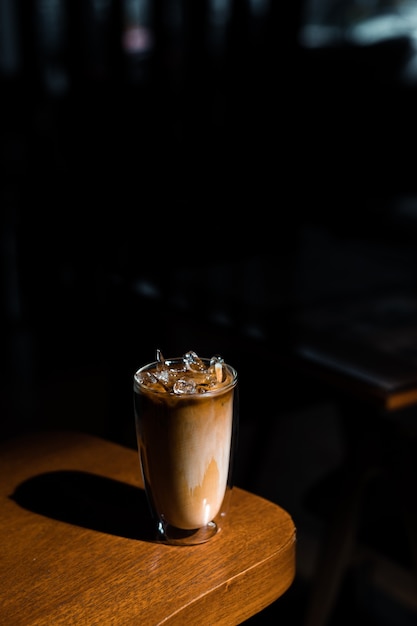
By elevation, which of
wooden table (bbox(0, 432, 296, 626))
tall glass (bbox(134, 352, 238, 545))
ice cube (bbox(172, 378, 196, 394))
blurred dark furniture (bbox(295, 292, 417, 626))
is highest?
ice cube (bbox(172, 378, 196, 394))

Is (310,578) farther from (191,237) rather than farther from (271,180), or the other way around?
(271,180)

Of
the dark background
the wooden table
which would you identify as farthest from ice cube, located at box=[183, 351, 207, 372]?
the dark background

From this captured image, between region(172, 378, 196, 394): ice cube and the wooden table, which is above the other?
region(172, 378, 196, 394): ice cube

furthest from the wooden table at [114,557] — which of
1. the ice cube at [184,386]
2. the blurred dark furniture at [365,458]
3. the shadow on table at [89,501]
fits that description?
the blurred dark furniture at [365,458]

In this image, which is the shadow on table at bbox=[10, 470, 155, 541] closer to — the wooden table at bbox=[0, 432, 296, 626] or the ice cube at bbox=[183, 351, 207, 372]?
the wooden table at bbox=[0, 432, 296, 626]

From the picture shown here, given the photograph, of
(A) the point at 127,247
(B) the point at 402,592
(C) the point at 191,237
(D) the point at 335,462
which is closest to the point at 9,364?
(A) the point at 127,247

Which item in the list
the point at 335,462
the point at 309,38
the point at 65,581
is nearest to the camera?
the point at 65,581
